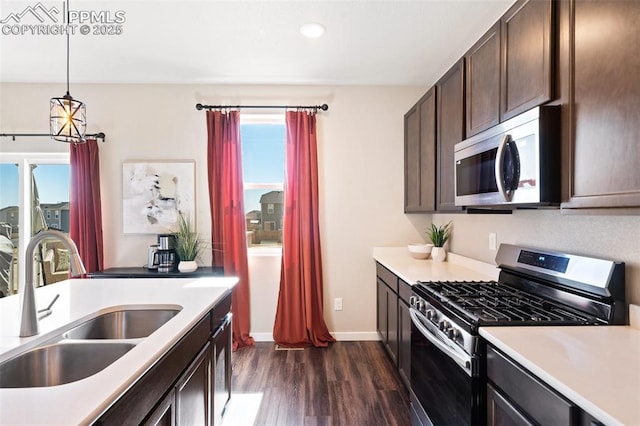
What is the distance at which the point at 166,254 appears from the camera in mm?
Result: 3254

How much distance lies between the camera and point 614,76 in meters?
1.07

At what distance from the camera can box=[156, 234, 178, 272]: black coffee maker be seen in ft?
10.6

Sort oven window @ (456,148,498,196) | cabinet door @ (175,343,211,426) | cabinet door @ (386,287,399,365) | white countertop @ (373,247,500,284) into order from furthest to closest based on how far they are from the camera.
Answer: cabinet door @ (386,287,399,365), white countertop @ (373,247,500,284), oven window @ (456,148,498,196), cabinet door @ (175,343,211,426)

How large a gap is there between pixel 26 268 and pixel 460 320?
5.47 feet

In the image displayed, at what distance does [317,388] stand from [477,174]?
1.94 metres

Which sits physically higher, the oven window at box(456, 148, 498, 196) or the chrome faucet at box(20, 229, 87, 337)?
the oven window at box(456, 148, 498, 196)

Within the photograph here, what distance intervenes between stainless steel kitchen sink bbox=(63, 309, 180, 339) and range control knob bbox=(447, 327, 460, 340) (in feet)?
4.20

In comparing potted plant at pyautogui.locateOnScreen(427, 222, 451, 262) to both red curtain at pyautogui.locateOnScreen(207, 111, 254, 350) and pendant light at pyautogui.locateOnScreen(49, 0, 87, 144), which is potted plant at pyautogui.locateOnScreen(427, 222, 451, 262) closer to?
red curtain at pyautogui.locateOnScreen(207, 111, 254, 350)

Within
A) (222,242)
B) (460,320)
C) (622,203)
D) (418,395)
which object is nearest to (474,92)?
(622,203)

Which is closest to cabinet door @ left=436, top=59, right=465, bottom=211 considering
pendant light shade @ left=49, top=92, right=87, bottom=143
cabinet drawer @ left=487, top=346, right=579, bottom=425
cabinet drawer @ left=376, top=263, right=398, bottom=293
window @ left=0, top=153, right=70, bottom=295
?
cabinet drawer @ left=376, top=263, right=398, bottom=293

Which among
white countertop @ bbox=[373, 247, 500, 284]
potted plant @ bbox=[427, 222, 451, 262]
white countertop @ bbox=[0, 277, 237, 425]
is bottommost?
white countertop @ bbox=[373, 247, 500, 284]

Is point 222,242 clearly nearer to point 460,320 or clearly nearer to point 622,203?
point 460,320

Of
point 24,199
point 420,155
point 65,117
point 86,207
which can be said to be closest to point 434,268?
point 420,155

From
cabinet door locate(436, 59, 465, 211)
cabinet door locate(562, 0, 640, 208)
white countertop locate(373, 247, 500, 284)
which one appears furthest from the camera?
white countertop locate(373, 247, 500, 284)
